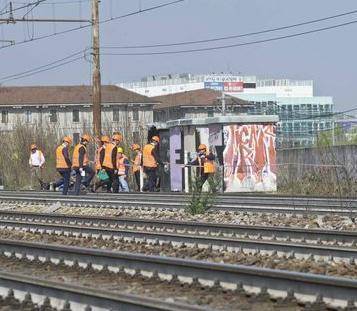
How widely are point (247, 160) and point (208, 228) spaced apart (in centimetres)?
1297

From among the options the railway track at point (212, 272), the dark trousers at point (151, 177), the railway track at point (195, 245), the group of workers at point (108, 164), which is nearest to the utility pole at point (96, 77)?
A: the group of workers at point (108, 164)

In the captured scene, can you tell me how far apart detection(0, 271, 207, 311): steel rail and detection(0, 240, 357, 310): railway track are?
1209 mm

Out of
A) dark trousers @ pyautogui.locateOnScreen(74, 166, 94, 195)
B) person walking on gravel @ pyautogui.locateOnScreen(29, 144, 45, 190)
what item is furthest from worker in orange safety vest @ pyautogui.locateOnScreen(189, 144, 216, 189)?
person walking on gravel @ pyautogui.locateOnScreen(29, 144, 45, 190)

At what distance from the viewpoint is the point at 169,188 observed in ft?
99.1

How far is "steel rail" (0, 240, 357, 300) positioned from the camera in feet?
26.5

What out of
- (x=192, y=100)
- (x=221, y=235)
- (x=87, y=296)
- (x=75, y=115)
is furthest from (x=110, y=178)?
(x=192, y=100)

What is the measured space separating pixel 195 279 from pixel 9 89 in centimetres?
9294

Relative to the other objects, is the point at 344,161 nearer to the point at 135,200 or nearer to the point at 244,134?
the point at 244,134

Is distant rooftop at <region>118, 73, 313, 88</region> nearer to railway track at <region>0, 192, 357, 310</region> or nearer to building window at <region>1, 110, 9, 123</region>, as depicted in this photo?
building window at <region>1, 110, 9, 123</region>

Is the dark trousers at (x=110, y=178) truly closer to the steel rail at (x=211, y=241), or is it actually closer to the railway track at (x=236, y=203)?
the railway track at (x=236, y=203)

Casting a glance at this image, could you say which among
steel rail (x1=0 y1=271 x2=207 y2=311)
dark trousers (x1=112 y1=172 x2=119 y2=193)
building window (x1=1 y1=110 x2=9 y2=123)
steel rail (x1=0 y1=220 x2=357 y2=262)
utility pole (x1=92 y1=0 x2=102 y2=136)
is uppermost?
building window (x1=1 y1=110 x2=9 y2=123)

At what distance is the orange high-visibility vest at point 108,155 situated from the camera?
25188mm

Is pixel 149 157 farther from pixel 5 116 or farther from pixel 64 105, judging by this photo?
pixel 5 116

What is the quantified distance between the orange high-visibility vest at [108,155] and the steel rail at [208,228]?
548 centimetres
